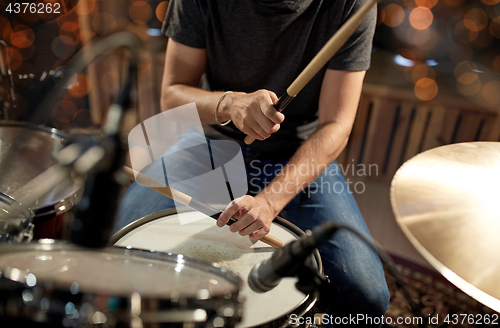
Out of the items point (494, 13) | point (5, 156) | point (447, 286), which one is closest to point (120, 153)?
point (5, 156)

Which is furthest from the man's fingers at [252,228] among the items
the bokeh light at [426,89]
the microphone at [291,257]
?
the bokeh light at [426,89]

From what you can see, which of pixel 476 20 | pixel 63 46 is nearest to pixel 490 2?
pixel 476 20

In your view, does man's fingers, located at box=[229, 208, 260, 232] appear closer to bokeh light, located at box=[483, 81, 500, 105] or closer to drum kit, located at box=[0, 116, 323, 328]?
drum kit, located at box=[0, 116, 323, 328]

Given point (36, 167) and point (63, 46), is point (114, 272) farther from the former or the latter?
point (63, 46)

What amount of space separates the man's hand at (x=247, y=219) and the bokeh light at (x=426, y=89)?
3.74ft

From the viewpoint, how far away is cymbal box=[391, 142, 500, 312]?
1.52ft

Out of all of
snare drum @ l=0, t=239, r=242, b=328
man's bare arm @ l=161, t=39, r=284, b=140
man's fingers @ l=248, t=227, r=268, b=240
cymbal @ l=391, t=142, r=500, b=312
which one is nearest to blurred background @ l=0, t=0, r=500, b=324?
man's bare arm @ l=161, t=39, r=284, b=140

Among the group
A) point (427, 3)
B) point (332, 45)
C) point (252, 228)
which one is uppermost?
point (427, 3)

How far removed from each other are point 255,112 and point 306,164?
0.72 ft

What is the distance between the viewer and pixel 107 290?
318mm

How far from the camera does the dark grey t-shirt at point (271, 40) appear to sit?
2.68ft

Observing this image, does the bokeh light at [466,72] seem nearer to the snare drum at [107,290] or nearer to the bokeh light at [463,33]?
the bokeh light at [463,33]

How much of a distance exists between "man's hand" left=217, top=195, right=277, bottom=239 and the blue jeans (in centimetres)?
18

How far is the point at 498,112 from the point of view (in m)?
1.33
